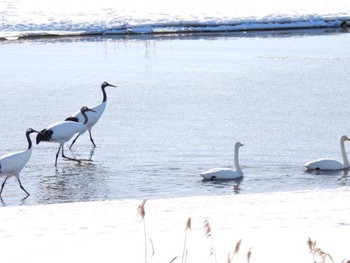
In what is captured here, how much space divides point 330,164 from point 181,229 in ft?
16.8

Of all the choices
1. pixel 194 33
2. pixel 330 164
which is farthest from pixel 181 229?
pixel 194 33

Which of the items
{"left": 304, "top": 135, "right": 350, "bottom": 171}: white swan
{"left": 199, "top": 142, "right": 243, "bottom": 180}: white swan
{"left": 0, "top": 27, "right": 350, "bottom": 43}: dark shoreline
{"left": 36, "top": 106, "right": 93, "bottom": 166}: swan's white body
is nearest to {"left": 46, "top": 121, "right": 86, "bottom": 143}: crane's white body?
{"left": 36, "top": 106, "right": 93, "bottom": 166}: swan's white body

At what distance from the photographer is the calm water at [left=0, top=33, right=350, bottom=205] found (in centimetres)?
1120

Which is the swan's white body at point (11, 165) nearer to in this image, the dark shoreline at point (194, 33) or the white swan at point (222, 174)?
the white swan at point (222, 174)

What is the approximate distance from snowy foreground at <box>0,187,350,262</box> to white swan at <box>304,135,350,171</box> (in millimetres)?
2146

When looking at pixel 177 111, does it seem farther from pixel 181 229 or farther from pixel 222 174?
pixel 181 229

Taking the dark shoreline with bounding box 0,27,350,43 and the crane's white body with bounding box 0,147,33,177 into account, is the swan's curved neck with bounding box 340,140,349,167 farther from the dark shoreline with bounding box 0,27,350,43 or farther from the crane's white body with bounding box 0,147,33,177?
the dark shoreline with bounding box 0,27,350,43

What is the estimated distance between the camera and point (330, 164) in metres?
11.6

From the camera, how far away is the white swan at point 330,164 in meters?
11.3

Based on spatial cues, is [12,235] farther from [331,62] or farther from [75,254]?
[331,62]

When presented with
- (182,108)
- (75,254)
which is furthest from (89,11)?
(75,254)

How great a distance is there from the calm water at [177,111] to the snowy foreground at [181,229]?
5.90 feet

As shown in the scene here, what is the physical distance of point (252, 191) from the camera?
10594 millimetres

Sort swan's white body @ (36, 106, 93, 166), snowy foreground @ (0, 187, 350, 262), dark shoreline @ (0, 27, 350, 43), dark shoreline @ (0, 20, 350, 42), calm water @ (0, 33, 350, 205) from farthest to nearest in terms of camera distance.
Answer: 1. dark shoreline @ (0, 20, 350, 42)
2. dark shoreline @ (0, 27, 350, 43)
3. swan's white body @ (36, 106, 93, 166)
4. calm water @ (0, 33, 350, 205)
5. snowy foreground @ (0, 187, 350, 262)
